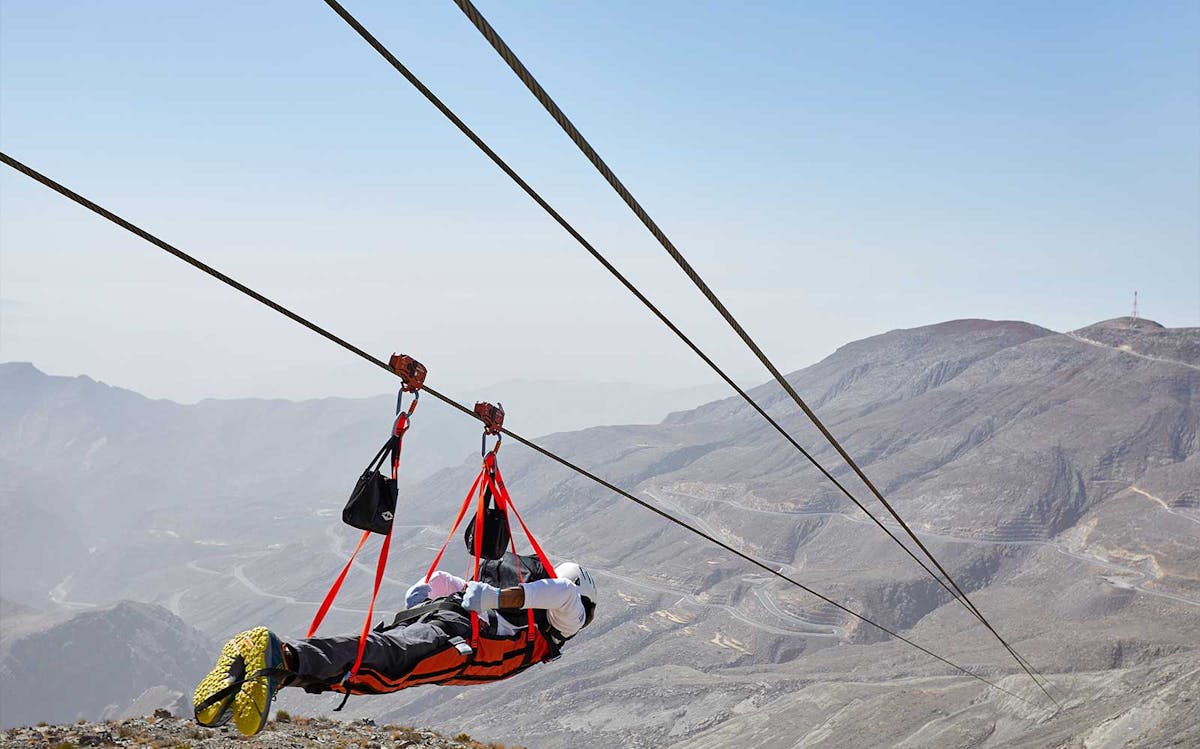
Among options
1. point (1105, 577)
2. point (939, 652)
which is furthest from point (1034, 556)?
point (939, 652)

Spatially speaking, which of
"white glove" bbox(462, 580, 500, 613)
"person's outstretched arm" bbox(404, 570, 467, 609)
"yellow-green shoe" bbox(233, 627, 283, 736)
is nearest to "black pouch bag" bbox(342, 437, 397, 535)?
"white glove" bbox(462, 580, 500, 613)

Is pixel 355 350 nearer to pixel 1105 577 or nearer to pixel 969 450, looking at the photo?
pixel 1105 577

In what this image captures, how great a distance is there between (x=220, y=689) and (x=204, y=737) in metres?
17.4

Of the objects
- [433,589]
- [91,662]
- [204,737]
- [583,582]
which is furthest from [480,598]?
[91,662]

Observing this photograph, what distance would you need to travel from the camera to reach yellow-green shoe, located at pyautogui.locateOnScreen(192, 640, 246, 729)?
4977mm

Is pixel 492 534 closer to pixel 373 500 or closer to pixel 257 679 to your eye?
pixel 373 500

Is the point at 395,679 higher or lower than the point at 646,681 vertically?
higher

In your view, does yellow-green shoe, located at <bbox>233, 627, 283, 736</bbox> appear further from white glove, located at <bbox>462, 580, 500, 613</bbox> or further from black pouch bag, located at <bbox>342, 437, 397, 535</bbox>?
white glove, located at <bbox>462, 580, 500, 613</bbox>

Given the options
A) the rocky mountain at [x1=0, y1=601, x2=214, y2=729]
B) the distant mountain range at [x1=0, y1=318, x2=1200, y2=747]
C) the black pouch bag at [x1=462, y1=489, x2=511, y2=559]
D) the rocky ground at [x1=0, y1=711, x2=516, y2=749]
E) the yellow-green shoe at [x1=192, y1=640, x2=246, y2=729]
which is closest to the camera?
the yellow-green shoe at [x1=192, y1=640, x2=246, y2=729]

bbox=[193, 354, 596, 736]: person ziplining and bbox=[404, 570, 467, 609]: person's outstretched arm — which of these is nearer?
bbox=[193, 354, 596, 736]: person ziplining

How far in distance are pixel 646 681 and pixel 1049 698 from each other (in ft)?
171

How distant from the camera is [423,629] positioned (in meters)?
6.43

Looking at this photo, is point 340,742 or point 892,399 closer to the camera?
point 340,742

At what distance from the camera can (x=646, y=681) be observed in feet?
340
